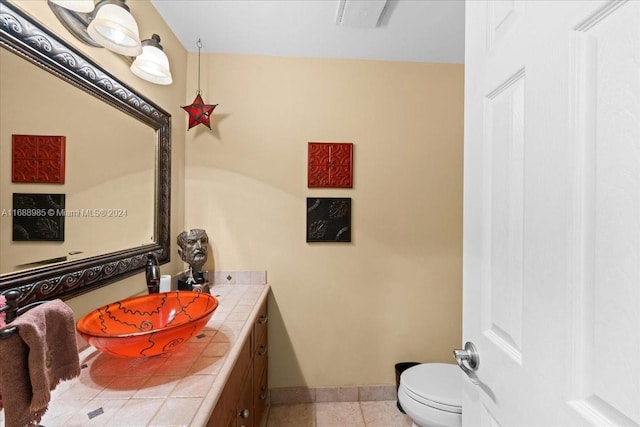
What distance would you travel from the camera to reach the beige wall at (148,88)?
3.32 ft

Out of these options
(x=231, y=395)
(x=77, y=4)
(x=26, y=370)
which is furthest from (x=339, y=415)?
(x=77, y=4)

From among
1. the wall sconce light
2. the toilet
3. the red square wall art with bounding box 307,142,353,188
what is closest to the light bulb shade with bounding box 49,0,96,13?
the wall sconce light

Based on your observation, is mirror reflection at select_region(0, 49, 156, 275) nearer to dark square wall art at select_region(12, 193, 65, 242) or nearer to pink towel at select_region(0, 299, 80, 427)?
dark square wall art at select_region(12, 193, 65, 242)

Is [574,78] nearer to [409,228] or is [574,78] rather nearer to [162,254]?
[409,228]

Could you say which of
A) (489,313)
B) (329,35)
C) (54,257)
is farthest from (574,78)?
(329,35)

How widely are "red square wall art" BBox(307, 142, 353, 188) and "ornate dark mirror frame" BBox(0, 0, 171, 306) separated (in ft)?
3.11

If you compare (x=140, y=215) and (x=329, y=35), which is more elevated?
(x=329, y=35)

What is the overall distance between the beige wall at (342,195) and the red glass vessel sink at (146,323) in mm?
754

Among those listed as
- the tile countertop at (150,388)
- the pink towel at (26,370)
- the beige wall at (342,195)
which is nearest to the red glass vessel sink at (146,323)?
the tile countertop at (150,388)

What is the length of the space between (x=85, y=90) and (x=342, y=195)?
1.46 meters

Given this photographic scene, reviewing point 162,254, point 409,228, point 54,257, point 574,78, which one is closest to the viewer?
point 574,78

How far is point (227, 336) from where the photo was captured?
3.76 feet

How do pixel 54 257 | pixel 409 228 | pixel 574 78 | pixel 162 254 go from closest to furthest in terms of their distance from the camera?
pixel 574 78, pixel 54 257, pixel 162 254, pixel 409 228

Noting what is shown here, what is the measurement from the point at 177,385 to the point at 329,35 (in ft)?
6.35
